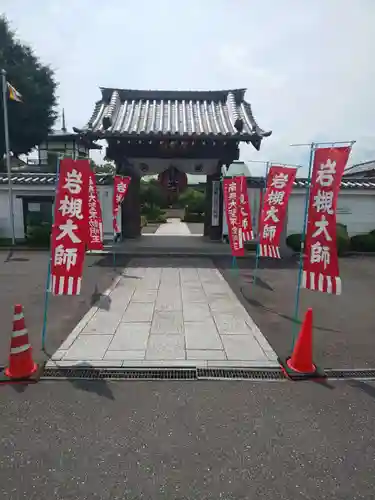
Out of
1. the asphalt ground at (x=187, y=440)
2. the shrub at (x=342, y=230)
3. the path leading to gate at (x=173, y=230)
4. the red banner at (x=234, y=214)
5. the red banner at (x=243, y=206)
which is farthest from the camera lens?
the path leading to gate at (x=173, y=230)

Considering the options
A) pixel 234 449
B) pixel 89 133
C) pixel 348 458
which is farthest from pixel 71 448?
pixel 89 133

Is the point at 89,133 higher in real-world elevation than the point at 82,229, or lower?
higher

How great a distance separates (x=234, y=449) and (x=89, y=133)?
483 inches

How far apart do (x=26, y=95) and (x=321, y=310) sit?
24.2 meters

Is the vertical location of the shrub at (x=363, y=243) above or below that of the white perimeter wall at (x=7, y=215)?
below

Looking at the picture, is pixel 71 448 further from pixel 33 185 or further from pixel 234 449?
pixel 33 185

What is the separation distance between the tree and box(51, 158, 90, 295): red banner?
20783 millimetres

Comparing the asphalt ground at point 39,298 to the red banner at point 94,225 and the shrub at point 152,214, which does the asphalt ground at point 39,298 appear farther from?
the shrub at point 152,214

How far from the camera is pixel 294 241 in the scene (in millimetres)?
14016

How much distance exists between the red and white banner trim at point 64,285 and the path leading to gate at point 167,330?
809 mm

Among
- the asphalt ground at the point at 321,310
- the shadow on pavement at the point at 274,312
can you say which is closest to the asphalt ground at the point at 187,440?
the asphalt ground at the point at 321,310

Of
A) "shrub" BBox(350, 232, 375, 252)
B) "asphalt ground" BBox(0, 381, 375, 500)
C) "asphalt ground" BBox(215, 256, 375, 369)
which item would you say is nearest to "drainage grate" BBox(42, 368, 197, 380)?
"asphalt ground" BBox(0, 381, 375, 500)

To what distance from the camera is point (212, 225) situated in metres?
15.7

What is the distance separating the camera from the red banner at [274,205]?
848 centimetres
